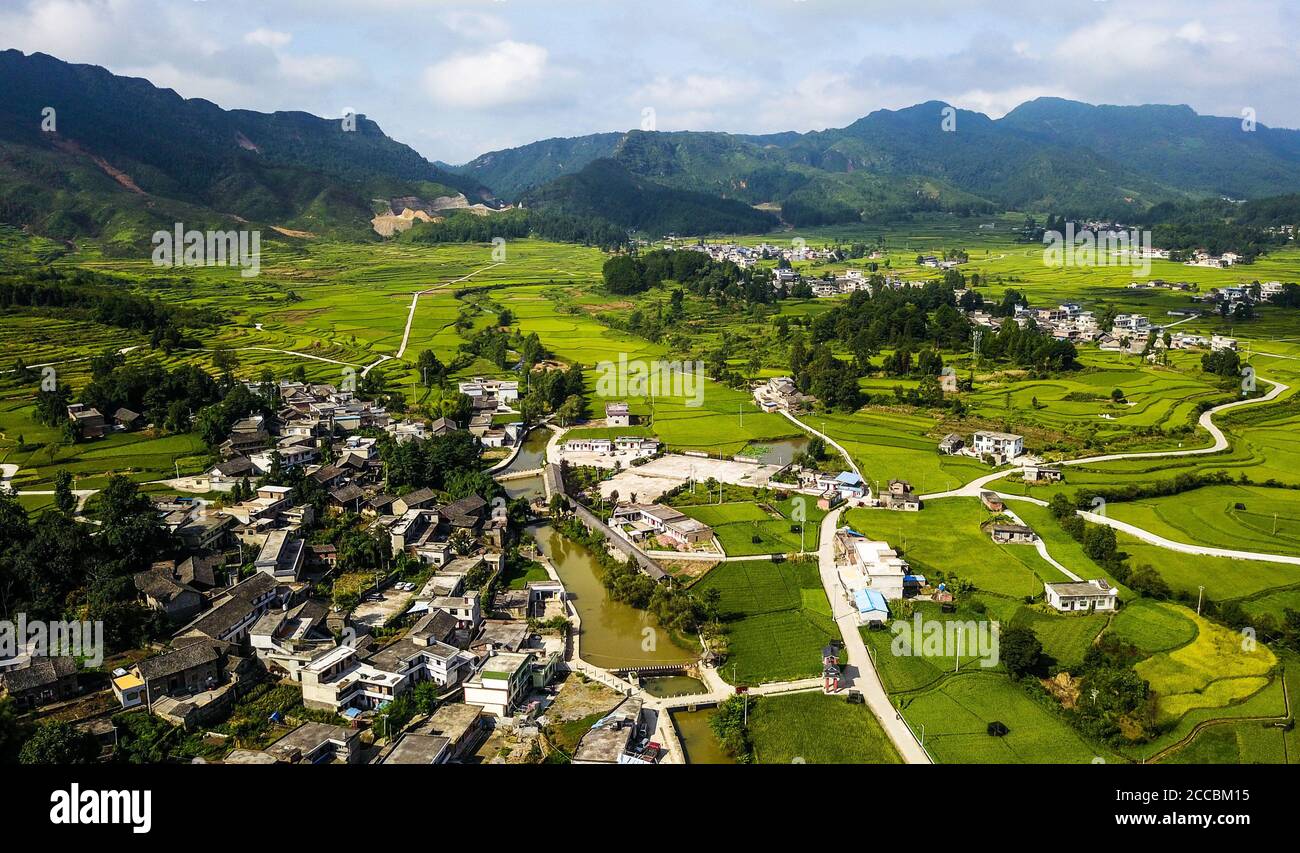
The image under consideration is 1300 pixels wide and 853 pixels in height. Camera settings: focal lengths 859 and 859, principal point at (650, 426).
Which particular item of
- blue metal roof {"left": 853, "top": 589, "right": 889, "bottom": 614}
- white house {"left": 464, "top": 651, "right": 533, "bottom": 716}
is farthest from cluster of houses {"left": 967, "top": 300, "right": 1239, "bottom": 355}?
white house {"left": 464, "top": 651, "right": 533, "bottom": 716}

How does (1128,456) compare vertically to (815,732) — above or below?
above

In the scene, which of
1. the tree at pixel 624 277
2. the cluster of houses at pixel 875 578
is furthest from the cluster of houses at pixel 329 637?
the tree at pixel 624 277

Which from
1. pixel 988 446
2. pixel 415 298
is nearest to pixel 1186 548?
pixel 988 446

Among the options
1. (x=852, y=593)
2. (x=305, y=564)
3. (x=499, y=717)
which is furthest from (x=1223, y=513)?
(x=305, y=564)

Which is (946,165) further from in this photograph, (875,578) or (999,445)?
(875,578)
